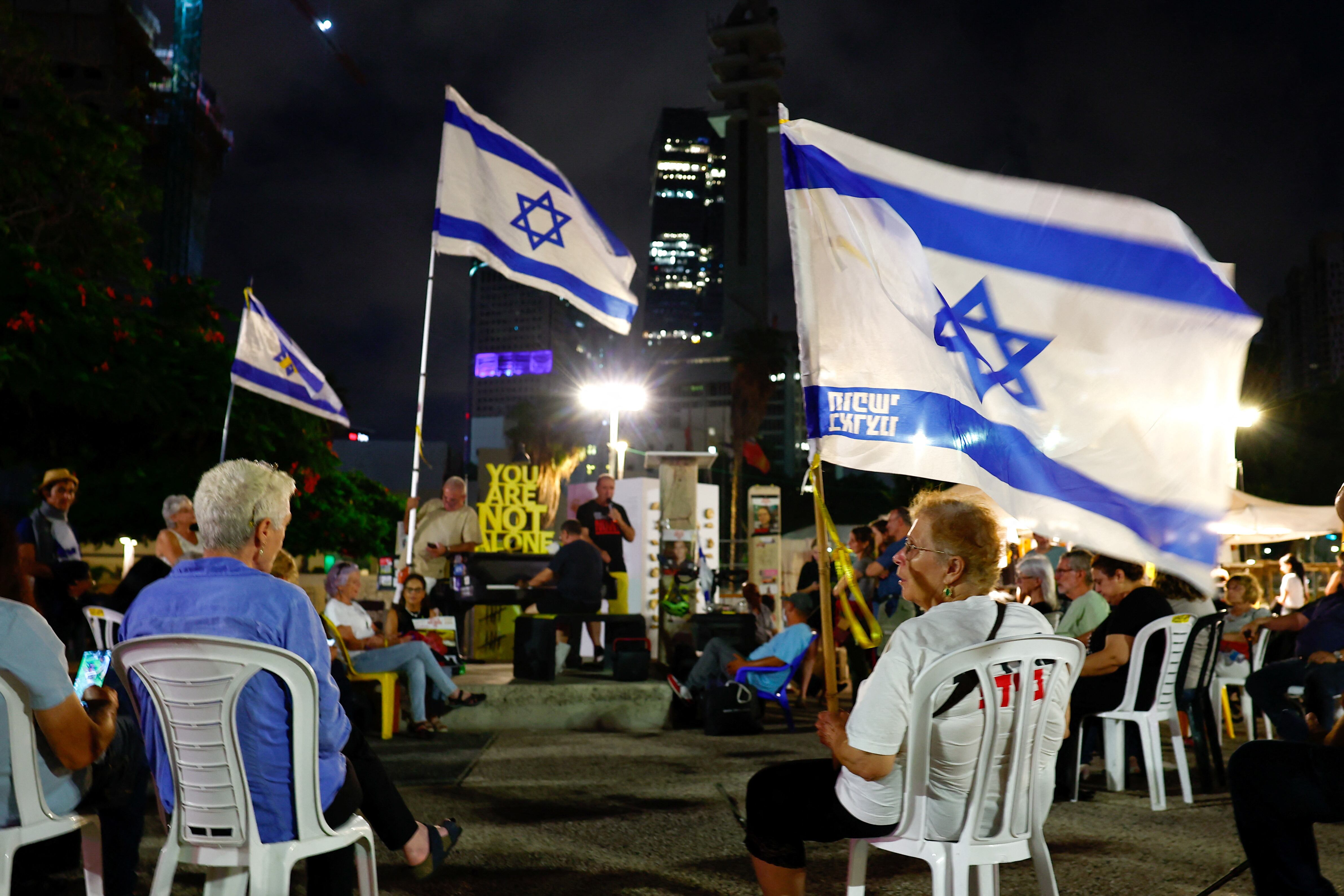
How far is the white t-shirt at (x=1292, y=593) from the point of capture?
1208cm

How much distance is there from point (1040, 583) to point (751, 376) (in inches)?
1569

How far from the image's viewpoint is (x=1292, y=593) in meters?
12.2

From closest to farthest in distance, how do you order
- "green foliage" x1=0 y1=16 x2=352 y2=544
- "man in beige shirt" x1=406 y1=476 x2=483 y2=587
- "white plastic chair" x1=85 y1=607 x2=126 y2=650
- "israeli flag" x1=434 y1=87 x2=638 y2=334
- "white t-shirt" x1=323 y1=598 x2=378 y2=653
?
"white plastic chair" x1=85 y1=607 x2=126 y2=650 < "white t-shirt" x1=323 y1=598 x2=378 y2=653 < "israeli flag" x1=434 y1=87 x2=638 y2=334 < "man in beige shirt" x1=406 y1=476 x2=483 y2=587 < "green foliage" x1=0 y1=16 x2=352 y2=544

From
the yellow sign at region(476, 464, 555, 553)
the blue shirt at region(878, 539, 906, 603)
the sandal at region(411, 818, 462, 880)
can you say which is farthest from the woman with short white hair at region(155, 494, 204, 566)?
the yellow sign at region(476, 464, 555, 553)

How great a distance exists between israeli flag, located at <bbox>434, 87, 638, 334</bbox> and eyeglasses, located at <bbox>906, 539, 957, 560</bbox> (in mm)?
6227

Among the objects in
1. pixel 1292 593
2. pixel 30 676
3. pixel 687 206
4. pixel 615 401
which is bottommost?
pixel 30 676

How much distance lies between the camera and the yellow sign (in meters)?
12.8

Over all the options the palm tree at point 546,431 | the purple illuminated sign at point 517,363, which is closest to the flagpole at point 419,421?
the palm tree at point 546,431

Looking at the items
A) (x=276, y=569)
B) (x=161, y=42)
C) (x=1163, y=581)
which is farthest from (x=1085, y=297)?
(x=161, y=42)

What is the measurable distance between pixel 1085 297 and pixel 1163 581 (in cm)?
312

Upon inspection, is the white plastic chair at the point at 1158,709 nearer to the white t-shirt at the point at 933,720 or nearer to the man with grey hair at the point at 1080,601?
the man with grey hair at the point at 1080,601

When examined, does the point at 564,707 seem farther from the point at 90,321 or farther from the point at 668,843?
the point at 90,321

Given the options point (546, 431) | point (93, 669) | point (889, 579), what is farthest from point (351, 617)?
point (546, 431)

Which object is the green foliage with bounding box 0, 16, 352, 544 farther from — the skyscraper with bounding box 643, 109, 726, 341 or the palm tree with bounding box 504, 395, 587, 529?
the skyscraper with bounding box 643, 109, 726, 341
